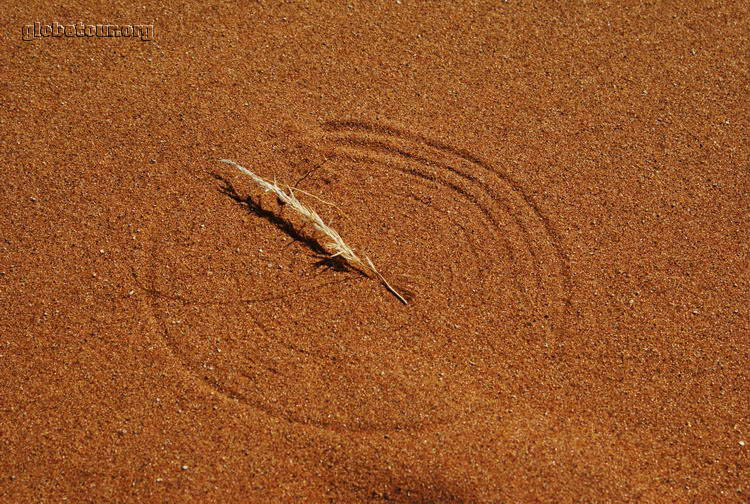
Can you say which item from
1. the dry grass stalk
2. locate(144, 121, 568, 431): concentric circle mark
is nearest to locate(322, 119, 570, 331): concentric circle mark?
locate(144, 121, 568, 431): concentric circle mark

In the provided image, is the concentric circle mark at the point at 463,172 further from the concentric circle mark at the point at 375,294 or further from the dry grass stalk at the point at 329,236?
the dry grass stalk at the point at 329,236

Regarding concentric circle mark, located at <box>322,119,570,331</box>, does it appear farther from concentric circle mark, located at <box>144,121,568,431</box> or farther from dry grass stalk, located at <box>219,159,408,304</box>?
dry grass stalk, located at <box>219,159,408,304</box>

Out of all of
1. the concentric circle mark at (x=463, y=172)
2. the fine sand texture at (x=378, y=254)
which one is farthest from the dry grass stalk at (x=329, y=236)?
the concentric circle mark at (x=463, y=172)

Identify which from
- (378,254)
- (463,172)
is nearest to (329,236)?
(378,254)

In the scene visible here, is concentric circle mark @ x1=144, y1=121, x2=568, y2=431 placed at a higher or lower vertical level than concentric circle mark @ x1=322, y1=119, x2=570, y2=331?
lower

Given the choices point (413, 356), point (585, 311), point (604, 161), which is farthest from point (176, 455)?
point (604, 161)
